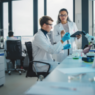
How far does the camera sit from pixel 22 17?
543 centimetres

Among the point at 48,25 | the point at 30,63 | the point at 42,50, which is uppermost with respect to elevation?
the point at 48,25

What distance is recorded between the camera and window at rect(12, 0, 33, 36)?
17.4 ft

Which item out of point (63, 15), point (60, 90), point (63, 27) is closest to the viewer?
point (60, 90)

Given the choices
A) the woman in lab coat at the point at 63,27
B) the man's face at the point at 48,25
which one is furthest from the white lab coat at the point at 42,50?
the woman in lab coat at the point at 63,27

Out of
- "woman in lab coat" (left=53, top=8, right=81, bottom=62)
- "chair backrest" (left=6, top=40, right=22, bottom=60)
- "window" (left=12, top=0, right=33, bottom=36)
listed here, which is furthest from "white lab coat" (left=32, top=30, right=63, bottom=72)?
"window" (left=12, top=0, right=33, bottom=36)

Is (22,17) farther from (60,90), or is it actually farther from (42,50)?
(60,90)

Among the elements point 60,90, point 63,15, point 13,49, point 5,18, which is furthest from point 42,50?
point 5,18

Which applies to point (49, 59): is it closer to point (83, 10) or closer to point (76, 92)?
point (76, 92)

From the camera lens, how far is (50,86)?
1.88 ft

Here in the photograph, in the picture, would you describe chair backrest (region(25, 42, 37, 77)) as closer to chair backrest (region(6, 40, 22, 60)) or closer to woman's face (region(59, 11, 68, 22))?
woman's face (region(59, 11, 68, 22))

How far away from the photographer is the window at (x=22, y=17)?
17.4 ft

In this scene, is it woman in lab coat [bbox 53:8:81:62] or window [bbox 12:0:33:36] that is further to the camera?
window [bbox 12:0:33:36]

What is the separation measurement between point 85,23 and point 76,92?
138 inches

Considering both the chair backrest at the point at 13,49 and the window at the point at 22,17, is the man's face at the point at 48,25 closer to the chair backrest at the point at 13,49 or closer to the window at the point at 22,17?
the chair backrest at the point at 13,49
